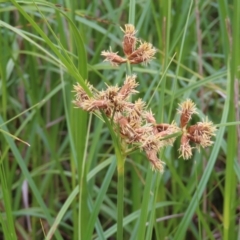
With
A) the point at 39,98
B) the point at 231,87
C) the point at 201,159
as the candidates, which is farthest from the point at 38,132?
the point at 231,87

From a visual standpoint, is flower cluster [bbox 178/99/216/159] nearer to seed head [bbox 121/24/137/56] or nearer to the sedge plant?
the sedge plant

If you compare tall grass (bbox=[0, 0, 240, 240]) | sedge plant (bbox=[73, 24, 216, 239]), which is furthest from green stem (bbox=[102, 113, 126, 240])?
tall grass (bbox=[0, 0, 240, 240])

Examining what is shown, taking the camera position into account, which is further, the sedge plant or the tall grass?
the tall grass

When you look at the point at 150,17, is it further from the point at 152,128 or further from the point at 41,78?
the point at 152,128

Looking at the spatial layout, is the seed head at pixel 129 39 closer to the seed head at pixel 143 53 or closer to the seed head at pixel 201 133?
the seed head at pixel 143 53

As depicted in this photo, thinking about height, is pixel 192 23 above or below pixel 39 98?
above

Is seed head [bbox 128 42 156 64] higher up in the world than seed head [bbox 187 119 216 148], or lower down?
higher up

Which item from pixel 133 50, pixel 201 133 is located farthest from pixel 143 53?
pixel 201 133

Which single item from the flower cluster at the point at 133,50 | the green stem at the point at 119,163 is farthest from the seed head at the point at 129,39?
the green stem at the point at 119,163
